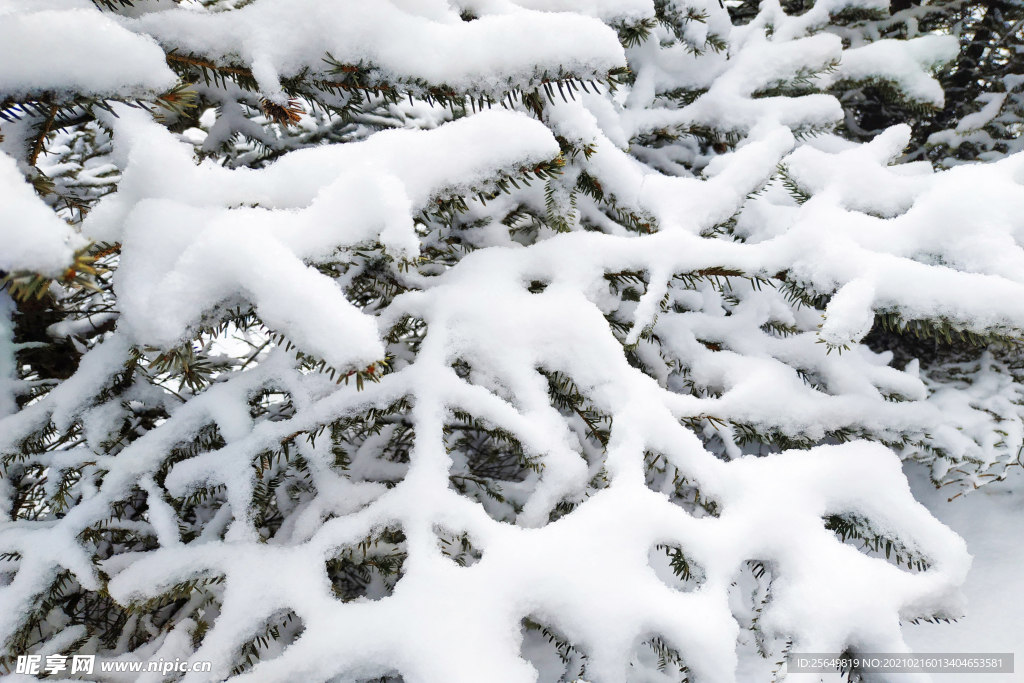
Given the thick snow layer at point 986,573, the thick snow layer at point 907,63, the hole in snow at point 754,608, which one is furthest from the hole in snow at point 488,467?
the thick snow layer at point 907,63

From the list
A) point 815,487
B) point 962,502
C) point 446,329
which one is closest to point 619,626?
point 815,487

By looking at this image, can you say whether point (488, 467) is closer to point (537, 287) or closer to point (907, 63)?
point (537, 287)

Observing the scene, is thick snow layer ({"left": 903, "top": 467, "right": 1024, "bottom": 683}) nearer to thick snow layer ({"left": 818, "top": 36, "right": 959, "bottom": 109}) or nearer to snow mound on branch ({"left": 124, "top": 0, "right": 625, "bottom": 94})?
thick snow layer ({"left": 818, "top": 36, "right": 959, "bottom": 109})

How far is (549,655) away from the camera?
1666 mm

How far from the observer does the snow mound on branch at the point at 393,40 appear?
103 cm

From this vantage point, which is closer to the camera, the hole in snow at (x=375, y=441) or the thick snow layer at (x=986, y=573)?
the hole in snow at (x=375, y=441)

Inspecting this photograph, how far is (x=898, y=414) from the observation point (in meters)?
1.33

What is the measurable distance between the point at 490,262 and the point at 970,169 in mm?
1325

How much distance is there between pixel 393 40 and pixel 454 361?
2.40 ft

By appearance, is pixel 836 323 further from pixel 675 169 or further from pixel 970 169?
pixel 675 169

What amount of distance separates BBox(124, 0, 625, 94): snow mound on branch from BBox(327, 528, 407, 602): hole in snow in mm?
1023

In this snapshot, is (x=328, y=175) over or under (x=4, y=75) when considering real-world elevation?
under

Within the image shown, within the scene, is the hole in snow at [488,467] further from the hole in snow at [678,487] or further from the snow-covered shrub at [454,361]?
the hole in snow at [678,487]

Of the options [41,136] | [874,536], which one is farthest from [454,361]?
[874,536]
